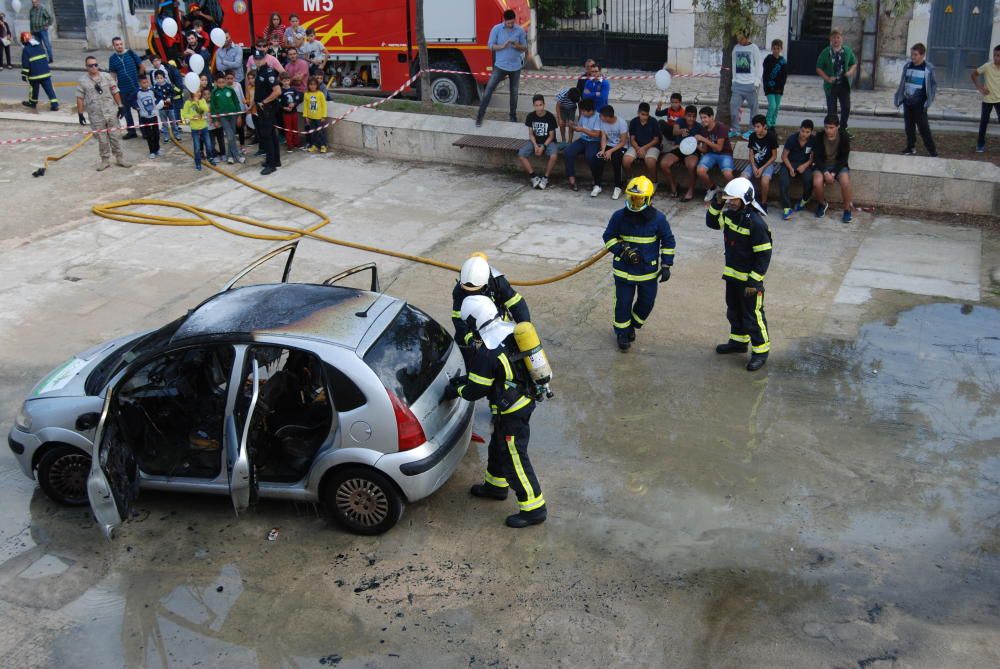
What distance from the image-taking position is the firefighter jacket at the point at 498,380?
6539 millimetres

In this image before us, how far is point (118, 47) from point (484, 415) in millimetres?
11309

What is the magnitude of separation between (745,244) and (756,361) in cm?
104

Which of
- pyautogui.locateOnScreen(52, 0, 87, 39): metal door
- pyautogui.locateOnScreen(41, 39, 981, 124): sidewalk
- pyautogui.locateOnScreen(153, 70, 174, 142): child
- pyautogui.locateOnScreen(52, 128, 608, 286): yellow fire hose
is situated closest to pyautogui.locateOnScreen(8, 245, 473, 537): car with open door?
pyautogui.locateOnScreen(52, 128, 608, 286): yellow fire hose

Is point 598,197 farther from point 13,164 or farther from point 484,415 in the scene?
point 13,164

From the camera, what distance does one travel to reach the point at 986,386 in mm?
8398

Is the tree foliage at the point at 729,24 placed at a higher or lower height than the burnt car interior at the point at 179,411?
higher

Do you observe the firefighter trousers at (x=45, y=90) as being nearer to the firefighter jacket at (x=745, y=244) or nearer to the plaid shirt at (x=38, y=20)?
the plaid shirt at (x=38, y=20)

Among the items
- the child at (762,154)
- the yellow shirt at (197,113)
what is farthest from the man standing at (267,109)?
the child at (762,154)

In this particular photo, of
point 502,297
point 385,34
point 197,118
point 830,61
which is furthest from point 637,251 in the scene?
point 385,34

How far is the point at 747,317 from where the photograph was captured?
28.9 feet

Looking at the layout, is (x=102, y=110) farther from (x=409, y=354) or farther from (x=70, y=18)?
(x=70, y=18)

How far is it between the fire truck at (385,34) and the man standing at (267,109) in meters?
4.41

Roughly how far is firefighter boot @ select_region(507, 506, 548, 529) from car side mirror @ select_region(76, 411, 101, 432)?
284cm

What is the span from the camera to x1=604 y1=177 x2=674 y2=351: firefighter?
8.98 metres
